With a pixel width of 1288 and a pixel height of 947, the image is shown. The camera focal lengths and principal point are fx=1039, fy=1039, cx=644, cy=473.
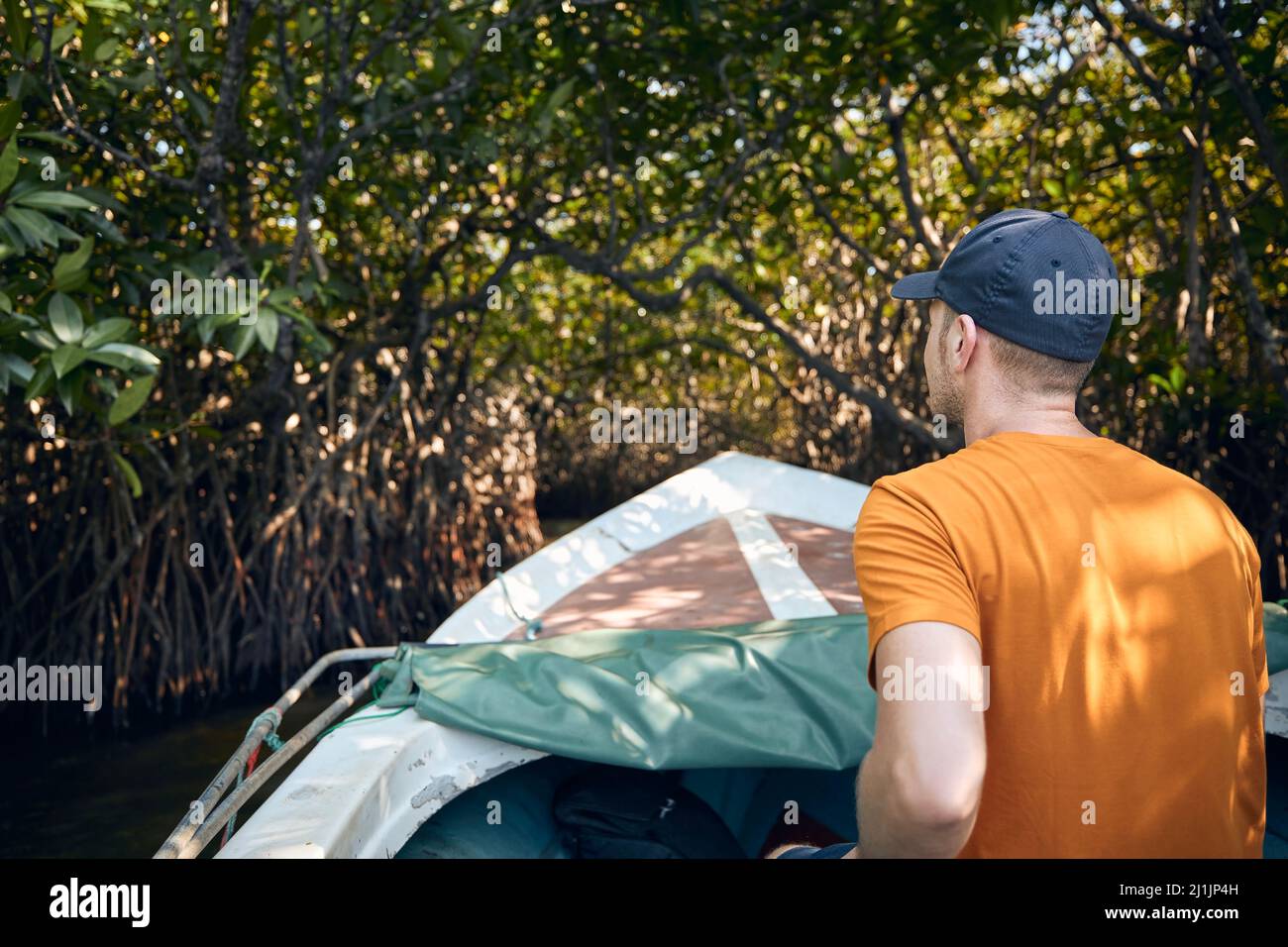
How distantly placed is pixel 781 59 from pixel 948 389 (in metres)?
4.27

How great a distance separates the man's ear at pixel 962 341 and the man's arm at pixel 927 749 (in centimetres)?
44

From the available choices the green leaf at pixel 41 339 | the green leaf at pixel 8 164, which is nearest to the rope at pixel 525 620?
the green leaf at pixel 41 339

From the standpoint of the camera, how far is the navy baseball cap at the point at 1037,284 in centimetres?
134

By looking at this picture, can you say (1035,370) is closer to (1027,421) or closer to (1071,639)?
(1027,421)

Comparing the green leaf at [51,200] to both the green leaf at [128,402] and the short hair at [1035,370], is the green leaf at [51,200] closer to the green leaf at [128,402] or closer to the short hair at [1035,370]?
the green leaf at [128,402]

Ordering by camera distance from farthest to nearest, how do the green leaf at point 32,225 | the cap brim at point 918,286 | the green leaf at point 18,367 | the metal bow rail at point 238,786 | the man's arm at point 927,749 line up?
the green leaf at point 18,367
the green leaf at point 32,225
the metal bow rail at point 238,786
the cap brim at point 918,286
the man's arm at point 927,749

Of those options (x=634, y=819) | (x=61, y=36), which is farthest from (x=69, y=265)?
(x=634, y=819)

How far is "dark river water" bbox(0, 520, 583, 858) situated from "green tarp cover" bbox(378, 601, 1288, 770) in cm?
305

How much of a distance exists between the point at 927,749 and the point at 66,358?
3.01m

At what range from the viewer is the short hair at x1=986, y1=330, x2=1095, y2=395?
137cm

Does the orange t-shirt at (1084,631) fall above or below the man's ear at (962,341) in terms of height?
below

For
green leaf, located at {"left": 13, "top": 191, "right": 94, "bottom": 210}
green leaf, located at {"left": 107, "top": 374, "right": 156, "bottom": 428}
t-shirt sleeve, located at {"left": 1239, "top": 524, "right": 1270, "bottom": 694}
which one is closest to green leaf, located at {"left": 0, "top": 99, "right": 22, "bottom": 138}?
green leaf, located at {"left": 13, "top": 191, "right": 94, "bottom": 210}

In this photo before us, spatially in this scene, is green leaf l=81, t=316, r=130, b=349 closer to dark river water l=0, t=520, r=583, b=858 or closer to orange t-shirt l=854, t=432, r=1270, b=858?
dark river water l=0, t=520, r=583, b=858
